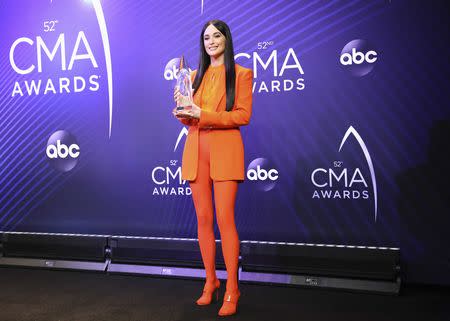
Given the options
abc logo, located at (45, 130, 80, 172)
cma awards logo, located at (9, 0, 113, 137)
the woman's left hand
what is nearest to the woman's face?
the woman's left hand

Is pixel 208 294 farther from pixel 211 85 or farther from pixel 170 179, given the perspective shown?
pixel 170 179

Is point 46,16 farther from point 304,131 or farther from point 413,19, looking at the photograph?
point 413,19

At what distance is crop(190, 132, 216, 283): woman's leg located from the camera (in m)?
2.64

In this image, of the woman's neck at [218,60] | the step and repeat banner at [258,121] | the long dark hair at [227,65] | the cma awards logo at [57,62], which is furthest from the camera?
the cma awards logo at [57,62]

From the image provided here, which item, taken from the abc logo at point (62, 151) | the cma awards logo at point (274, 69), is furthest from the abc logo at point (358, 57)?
the abc logo at point (62, 151)

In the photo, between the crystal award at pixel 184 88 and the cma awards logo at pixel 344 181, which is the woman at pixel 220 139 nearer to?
the crystal award at pixel 184 88

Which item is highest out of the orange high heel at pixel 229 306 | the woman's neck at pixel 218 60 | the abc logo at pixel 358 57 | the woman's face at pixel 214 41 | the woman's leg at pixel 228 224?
the abc logo at pixel 358 57

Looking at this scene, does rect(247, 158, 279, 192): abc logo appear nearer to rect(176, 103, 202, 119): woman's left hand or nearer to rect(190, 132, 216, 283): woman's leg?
rect(190, 132, 216, 283): woman's leg

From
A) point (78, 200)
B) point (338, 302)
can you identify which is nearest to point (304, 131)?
point (338, 302)

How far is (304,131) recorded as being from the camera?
360 cm

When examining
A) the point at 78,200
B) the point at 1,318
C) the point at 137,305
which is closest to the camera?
the point at 1,318

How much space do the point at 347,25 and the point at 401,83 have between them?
1.92 feet

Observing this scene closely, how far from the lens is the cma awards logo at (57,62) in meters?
4.21

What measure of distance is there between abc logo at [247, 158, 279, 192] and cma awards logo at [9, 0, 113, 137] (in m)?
1.37
